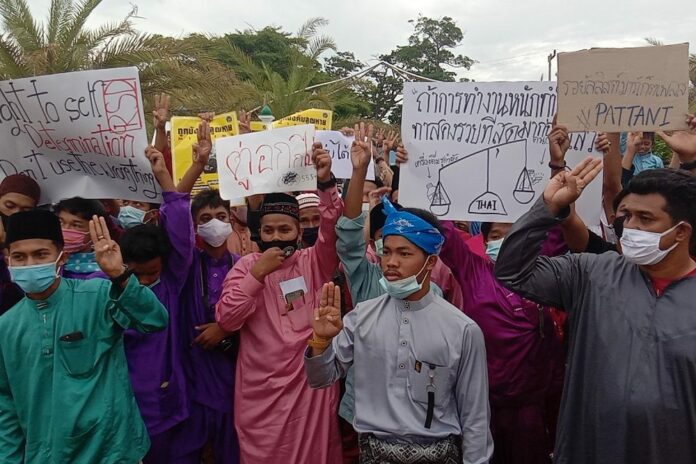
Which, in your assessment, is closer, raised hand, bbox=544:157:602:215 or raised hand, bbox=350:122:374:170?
raised hand, bbox=544:157:602:215

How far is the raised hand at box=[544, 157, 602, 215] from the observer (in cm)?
243

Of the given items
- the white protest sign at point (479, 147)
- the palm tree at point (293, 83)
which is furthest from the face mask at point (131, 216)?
the palm tree at point (293, 83)

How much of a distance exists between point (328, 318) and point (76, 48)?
1146 cm

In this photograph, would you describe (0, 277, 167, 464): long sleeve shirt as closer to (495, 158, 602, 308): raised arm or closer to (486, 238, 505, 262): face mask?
(495, 158, 602, 308): raised arm

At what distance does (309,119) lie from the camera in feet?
21.1

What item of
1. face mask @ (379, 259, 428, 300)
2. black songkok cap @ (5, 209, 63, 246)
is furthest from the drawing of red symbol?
face mask @ (379, 259, 428, 300)

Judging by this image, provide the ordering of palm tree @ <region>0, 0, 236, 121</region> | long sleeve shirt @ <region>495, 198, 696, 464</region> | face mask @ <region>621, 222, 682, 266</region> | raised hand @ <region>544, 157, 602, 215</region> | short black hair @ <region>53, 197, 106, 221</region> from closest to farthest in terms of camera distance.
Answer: long sleeve shirt @ <region>495, 198, 696, 464</region> < face mask @ <region>621, 222, 682, 266</region> < raised hand @ <region>544, 157, 602, 215</region> < short black hair @ <region>53, 197, 106, 221</region> < palm tree @ <region>0, 0, 236, 121</region>

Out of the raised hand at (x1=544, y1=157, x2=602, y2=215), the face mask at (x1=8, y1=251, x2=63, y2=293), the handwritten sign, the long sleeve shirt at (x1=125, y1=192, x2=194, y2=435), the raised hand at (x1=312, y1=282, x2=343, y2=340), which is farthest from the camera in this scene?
the long sleeve shirt at (x1=125, y1=192, x2=194, y2=435)

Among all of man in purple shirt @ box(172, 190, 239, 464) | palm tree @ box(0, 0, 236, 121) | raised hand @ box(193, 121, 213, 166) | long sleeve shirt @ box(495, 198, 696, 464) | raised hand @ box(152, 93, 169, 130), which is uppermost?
palm tree @ box(0, 0, 236, 121)

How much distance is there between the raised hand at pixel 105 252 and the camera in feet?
9.29

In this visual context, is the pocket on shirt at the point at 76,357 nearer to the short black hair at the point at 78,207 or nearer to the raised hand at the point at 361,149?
the short black hair at the point at 78,207

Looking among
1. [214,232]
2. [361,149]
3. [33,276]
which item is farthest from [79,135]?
[361,149]

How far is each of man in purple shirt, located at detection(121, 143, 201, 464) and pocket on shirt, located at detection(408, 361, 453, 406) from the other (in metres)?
1.51

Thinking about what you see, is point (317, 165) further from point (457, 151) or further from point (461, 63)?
point (461, 63)
